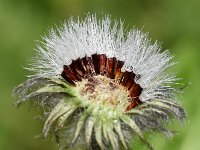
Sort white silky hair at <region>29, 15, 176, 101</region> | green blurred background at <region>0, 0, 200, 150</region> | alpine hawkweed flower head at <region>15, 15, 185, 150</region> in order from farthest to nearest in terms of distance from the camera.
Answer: green blurred background at <region>0, 0, 200, 150</region> → white silky hair at <region>29, 15, 176, 101</region> → alpine hawkweed flower head at <region>15, 15, 185, 150</region>

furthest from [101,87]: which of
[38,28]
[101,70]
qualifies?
[38,28]

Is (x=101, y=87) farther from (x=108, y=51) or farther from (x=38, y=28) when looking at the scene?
(x=38, y=28)

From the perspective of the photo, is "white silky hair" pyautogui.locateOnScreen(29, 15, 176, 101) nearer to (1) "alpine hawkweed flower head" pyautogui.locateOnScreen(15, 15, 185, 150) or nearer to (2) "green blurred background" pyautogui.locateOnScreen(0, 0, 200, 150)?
(1) "alpine hawkweed flower head" pyautogui.locateOnScreen(15, 15, 185, 150)

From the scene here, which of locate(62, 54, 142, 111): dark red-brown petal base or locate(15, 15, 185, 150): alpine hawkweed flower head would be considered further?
locate(62, 54, 142, 111): dark red-brown petal base

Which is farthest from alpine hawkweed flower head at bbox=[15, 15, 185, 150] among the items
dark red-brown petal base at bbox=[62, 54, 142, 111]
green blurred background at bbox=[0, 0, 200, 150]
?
green blurred background at bbox=[0, 0, 200, 150]

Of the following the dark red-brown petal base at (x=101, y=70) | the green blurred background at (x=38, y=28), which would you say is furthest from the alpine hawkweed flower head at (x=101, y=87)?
the green blurred background at (x=38, y=28)

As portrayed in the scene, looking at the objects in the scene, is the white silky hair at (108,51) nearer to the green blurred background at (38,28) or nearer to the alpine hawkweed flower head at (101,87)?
the alpine hawkweed flower head at (101,87)

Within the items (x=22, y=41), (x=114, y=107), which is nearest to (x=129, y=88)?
(x=114, y=107)
